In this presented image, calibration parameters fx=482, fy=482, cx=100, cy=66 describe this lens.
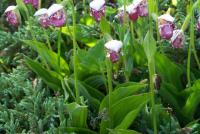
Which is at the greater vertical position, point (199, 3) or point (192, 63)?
point (199, 3)

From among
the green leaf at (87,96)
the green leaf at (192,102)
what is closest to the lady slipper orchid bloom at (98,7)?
the green leaf at (87,96)

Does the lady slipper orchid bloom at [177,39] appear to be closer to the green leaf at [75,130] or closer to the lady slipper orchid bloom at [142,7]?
the lady slipper orchid bloom at [142,7]

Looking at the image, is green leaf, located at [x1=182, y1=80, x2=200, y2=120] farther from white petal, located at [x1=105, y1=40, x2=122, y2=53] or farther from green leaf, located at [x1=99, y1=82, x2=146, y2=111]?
white petal, located at [x1=105, y1=40, x2=122, y2=53]

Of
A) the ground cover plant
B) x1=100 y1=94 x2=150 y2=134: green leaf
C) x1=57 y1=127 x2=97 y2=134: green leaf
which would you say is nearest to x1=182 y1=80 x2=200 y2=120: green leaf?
the ground cover plant

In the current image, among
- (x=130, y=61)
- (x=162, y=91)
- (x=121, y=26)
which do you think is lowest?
(x=162, y=91)

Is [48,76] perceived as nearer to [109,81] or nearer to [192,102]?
[109,81]

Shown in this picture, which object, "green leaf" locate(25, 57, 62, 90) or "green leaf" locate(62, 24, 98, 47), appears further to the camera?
"green leaf" locate(62, 24, 98, 47)

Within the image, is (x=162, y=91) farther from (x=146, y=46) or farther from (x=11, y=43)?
(x=11, y=43)

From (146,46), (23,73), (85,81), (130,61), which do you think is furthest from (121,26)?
(23,73)
